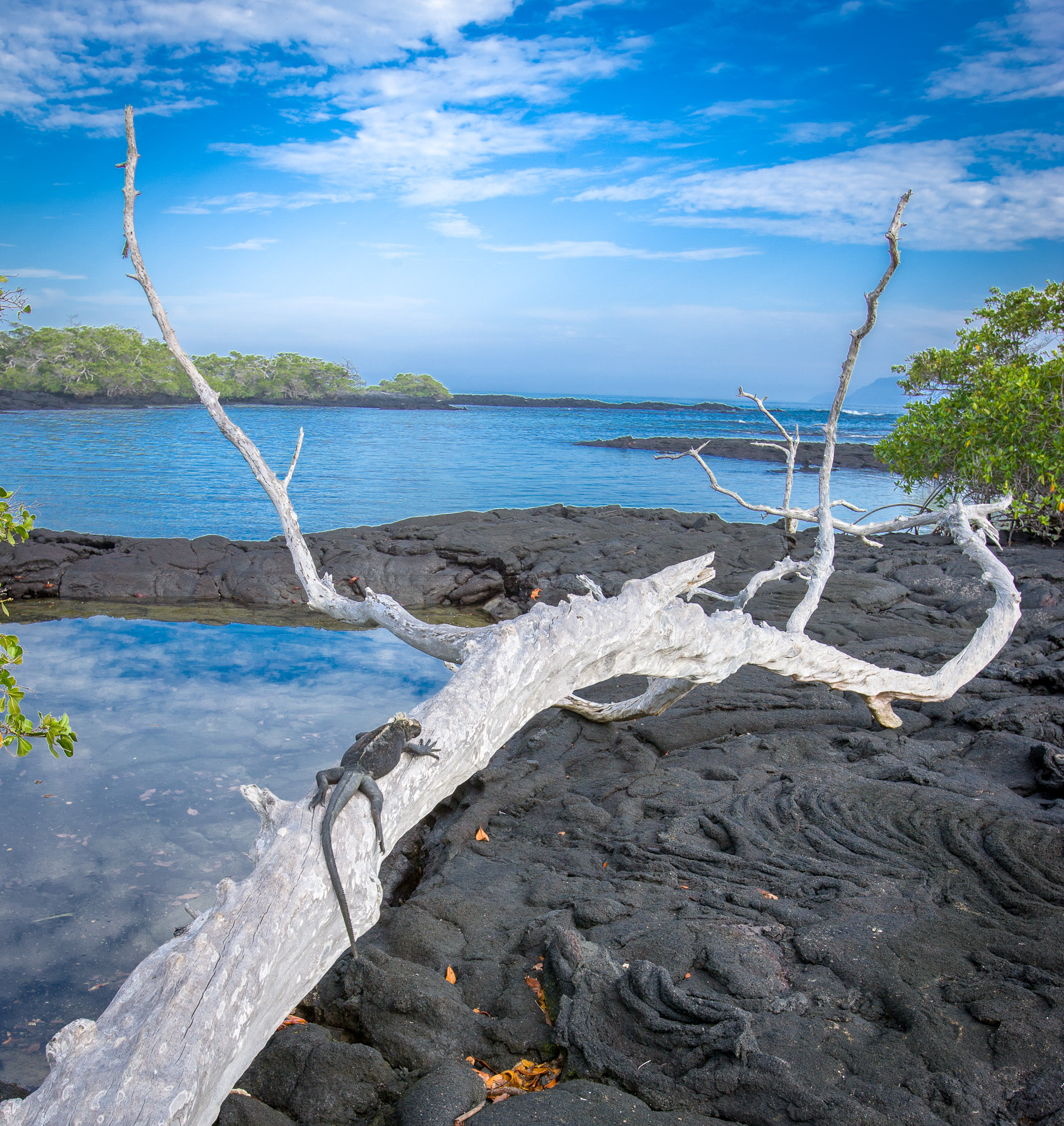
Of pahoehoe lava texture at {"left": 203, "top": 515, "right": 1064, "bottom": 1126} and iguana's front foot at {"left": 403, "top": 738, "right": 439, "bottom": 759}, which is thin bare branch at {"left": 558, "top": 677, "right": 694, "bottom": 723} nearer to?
pahoehoe lava texture at {"left": 203, "top": 515, "right": 1064, "bottom": 1126}

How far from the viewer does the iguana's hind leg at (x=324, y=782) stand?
2.18 m

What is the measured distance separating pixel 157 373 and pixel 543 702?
162 ft

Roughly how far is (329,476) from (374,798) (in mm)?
24091

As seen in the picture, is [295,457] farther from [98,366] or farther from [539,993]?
[98,366]

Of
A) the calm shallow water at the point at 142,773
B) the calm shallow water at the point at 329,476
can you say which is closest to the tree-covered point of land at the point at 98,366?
the calm shallow water at the point at 329,476

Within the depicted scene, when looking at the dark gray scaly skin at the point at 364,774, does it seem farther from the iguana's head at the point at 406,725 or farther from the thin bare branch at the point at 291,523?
the thin bare branch at the point at 291,523

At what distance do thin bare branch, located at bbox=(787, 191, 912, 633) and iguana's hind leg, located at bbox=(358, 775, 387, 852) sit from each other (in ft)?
9.55

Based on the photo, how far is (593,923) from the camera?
319 centimetres

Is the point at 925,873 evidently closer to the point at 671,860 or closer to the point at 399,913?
the point at 671,860

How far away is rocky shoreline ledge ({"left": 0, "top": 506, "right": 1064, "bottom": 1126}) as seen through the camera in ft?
7.29

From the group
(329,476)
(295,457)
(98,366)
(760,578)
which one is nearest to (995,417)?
(760,578)

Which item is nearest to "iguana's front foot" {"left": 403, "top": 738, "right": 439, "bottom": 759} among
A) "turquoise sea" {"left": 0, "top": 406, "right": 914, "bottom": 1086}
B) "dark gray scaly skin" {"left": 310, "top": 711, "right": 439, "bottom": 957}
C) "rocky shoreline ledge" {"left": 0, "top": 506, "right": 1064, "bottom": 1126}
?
"dark gray scaly skin" {"left": 310, "top": 711, "right": 439, "bottom": 957}

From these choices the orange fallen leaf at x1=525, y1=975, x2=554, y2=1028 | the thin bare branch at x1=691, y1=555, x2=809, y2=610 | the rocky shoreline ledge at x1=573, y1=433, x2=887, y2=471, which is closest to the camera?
the orange fallen leaf at x1=525, y1=975, x2=554, y2=1028

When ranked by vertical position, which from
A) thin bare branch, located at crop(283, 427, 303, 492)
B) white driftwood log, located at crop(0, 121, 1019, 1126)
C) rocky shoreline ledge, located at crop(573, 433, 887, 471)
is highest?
rocky shoreline ledge, located at crop(573, 433, 887, 471)
